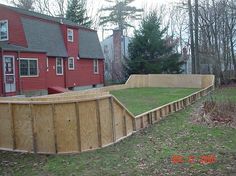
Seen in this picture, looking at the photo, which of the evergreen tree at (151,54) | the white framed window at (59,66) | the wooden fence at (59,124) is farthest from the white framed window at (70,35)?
the wooden fence at (59,124)

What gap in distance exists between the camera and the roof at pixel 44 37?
2408 cm

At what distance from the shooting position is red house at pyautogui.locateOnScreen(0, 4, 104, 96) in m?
21.6

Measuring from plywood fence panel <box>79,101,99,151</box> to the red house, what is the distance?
549 inches

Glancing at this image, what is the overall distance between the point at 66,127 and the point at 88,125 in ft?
1.72

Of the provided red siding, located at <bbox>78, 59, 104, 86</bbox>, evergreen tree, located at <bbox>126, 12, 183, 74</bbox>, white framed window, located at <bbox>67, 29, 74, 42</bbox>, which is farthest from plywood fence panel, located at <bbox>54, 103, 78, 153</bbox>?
evergreen tree, located at <bbox>126, 12, 183, 74</bbox>

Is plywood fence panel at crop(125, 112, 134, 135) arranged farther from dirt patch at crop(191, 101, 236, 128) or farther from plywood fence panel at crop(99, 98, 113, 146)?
dirt patch at crop(191, 101, 236, 128)

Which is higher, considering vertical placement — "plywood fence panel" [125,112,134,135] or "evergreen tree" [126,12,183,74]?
"evergreen tree" [126,12,183,74]

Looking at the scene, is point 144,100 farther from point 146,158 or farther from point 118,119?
point 146,158

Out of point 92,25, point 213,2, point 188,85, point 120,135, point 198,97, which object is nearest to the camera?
point 120,135

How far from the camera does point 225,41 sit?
3378cm

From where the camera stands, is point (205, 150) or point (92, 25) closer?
point (205, 150)

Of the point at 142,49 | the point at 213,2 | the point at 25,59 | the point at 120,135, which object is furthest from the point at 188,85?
the point at 120,135

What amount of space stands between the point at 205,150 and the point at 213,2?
2702 centimetres

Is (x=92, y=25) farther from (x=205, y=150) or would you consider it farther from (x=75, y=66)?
(x=205, y=150)
